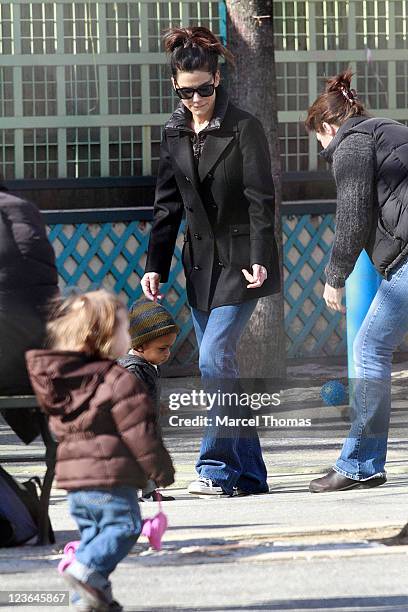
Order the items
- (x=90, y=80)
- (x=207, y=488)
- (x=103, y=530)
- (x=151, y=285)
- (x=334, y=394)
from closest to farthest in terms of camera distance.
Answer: (x=103, y=530)
(x=207, y=488)
(x=151, y=285)
(x=334, y=394)
(x=90, y=80)

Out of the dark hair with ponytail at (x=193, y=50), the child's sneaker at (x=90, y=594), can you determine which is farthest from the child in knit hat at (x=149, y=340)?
the child's sneaker at (x=90, y=594)

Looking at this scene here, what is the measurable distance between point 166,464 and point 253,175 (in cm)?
225

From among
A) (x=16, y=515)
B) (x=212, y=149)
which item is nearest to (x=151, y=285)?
(x=212, y=149)

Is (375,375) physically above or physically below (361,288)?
below

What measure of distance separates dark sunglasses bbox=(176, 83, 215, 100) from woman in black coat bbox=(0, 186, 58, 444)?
1.41m

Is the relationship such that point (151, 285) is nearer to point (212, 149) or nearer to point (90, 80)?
point (212, 149)

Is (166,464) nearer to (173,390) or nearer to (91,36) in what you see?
(173,390)

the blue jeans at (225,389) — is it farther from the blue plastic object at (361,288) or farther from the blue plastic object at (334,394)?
the blue plastic object at (334,394)

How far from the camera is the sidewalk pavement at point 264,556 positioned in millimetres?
4551

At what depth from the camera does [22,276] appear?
5102 mm

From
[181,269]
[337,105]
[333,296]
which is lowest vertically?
[181,269]

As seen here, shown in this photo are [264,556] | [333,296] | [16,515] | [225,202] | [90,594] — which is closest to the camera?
[90,594]

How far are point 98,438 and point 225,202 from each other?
2242mm

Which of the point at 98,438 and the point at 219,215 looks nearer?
the point at 98,438
